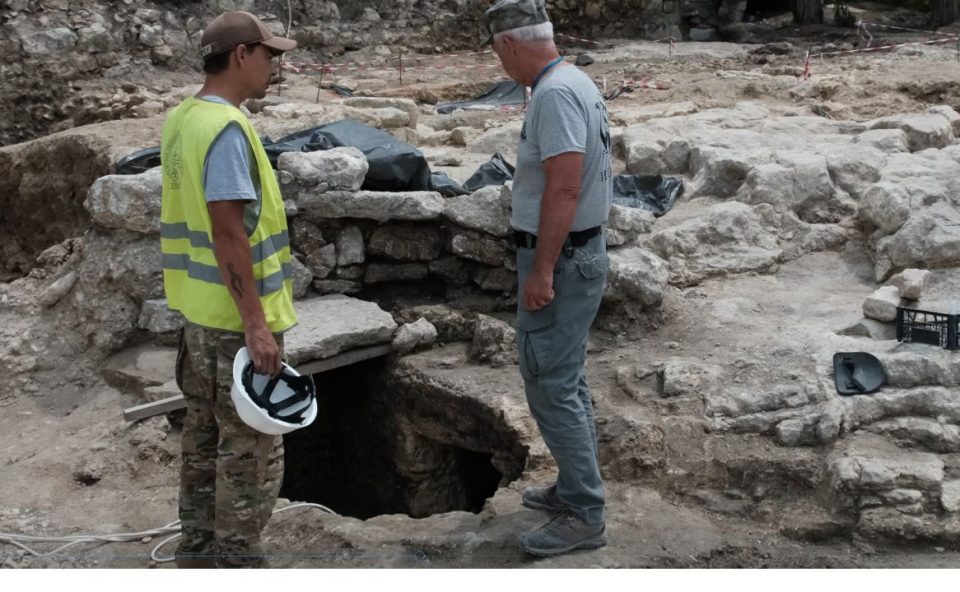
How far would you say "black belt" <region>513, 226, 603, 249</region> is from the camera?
3542mm

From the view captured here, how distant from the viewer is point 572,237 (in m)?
3.54

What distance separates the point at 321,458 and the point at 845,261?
3.48 meters

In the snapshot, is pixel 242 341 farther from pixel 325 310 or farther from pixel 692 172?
pixel 692 172

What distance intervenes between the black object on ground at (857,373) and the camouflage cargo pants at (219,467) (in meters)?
2.56

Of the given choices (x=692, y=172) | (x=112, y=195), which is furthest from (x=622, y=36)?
(x=112, y=195)

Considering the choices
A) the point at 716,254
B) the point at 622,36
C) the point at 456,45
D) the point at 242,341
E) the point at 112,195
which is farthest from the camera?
the point at 622,36

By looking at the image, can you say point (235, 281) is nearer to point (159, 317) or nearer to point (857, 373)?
point (159, 317)

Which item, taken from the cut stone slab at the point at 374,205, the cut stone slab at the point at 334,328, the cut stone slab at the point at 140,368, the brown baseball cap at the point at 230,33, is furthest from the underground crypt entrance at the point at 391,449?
the brown baseball cap at the point at 230,33

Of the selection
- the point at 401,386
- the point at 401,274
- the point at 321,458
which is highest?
the point at 401,274

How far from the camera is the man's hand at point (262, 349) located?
3293mm

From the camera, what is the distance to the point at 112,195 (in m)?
5.71

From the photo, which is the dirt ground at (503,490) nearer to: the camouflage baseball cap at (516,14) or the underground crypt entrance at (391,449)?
the underground crypt entrance at (391,449)

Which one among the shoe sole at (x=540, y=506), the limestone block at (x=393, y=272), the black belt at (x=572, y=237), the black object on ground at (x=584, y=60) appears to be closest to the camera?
the black belt at (x=572, y=237)

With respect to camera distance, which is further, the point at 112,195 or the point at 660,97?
the point at 660,97
